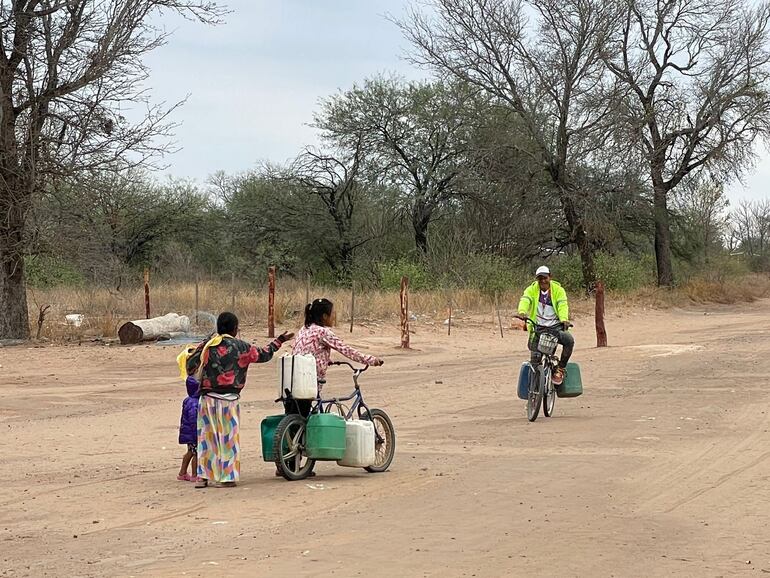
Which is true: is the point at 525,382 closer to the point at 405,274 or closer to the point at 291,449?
the point at 291,449

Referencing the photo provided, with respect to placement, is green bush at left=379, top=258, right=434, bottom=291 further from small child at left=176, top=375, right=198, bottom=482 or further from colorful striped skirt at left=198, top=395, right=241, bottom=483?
colorful striped skirt at left=198, top=395, right=241, bottom=483

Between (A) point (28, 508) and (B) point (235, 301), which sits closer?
(A) point (28, 508)

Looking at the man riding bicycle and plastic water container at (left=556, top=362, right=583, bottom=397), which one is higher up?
the man riding bicycle

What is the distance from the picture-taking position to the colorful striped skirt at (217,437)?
9703 mm

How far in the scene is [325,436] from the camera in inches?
391

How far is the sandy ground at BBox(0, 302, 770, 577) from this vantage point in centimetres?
699

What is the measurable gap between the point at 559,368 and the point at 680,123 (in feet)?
111

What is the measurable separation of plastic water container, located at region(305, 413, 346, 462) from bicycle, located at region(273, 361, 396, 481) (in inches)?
3.8

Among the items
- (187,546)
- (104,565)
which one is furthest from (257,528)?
(104,565)

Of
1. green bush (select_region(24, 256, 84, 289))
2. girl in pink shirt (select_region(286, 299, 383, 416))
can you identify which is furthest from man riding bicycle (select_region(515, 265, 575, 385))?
green bush (select_region(24, 256, 84, 289))

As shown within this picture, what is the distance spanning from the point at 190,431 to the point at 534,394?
17.7ft

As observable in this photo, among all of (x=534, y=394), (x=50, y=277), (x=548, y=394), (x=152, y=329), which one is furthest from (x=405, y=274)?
(x=534, y=394)

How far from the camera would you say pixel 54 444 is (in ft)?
42.6

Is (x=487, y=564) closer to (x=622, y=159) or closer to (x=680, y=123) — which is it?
(x=622, y=159)
